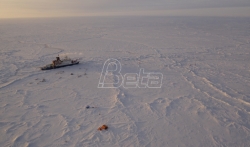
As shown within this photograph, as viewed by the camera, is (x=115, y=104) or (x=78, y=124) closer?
(x=78, y=124)

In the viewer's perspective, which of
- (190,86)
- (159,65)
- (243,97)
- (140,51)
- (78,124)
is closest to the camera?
(78,124)

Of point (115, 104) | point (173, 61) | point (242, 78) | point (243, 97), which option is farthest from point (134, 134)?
point (173, 61)

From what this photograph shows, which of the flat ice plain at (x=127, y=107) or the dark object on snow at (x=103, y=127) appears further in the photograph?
the dark object on snow at (x=103, y=127)

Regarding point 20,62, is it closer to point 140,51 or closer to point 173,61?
point 140,51

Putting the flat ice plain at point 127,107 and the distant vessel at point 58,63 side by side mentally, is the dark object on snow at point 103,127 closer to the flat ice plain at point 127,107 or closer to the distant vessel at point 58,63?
the flat ice plain at point 127,107

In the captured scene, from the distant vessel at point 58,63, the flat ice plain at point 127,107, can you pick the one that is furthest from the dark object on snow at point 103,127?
the distant vessel at point 58,63

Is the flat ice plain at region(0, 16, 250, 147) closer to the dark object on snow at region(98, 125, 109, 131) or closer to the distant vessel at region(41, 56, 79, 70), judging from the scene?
the dark object on snow at region(98, 125, 109, 131)

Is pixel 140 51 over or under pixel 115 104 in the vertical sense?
over

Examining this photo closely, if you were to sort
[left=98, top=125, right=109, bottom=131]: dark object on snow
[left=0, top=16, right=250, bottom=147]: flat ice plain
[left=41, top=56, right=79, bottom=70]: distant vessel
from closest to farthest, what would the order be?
[left=0, top=16, right=250, bottom=147]: flat ice plain → [left=98, top=125, right=109, bottom=131]: dark object on snow → [left=41, top=56, right=79, bottom=70]: distant vessel

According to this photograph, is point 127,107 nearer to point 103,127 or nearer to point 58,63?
point 103,127

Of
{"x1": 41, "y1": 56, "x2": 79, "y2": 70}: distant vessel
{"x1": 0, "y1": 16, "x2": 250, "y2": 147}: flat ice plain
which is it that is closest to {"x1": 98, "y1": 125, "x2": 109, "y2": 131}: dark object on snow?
{"x1": 0, "y1": 16, "x2": 250, "y2": 147}: flat ice plain

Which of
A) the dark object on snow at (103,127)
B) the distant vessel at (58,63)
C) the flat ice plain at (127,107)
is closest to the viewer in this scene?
the flat ice plain at (127,107)
